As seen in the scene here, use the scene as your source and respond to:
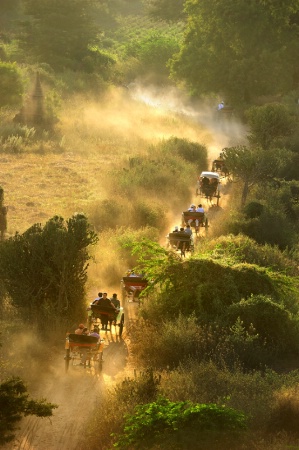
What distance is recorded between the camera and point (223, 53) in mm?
60000

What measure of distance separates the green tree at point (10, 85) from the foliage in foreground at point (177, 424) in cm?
4162

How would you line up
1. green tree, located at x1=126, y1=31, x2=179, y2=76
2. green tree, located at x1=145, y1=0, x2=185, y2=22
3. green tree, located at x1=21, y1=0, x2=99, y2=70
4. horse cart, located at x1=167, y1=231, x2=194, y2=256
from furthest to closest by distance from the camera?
green tree, located at x1=145, y1=0, x2=185, y2=22 < green tree, located at x1=126, y1=31, x2=179, y2=76 < green tree, located at x1=21, y1=0, x2=99, y2=70 < horse cart, located at x1=167, y1=231, x2=194, y2=256

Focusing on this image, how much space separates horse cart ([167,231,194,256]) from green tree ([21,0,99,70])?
46.4 m

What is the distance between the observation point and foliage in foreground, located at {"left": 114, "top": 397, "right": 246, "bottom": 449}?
1288 centimetres

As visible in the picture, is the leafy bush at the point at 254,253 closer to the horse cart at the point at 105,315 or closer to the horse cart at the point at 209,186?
the horse cart at the point at 105,315

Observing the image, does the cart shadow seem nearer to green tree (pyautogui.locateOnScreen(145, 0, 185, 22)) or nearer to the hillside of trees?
the hillside of trees

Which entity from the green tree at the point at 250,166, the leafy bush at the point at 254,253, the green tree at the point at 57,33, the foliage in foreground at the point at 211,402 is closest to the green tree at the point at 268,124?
the green tree at the point at 250,166

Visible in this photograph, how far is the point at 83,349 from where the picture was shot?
1666cm

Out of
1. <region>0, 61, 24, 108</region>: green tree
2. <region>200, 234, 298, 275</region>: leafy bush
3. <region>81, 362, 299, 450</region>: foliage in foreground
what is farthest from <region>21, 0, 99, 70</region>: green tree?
<region>81, 362, 299, 450</region>: foliage in foreground

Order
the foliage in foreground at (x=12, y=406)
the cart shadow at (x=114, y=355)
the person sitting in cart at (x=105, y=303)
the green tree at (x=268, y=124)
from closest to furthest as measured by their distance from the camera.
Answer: the foliage in foreground at (x=12, y=406) → the cart shadow at (x=114, y=355) → the person sitting in cart at (x=105, y=303) → the green tree at (x=268, y=124)

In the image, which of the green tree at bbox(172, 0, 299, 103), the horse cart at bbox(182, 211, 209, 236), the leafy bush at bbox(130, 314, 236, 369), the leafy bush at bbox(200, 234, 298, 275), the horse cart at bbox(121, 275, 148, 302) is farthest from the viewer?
the green tree at bbox(172, 0, 299, 103)

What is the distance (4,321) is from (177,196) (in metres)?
16.5

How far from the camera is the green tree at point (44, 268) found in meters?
18.8

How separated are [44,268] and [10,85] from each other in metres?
36.0
